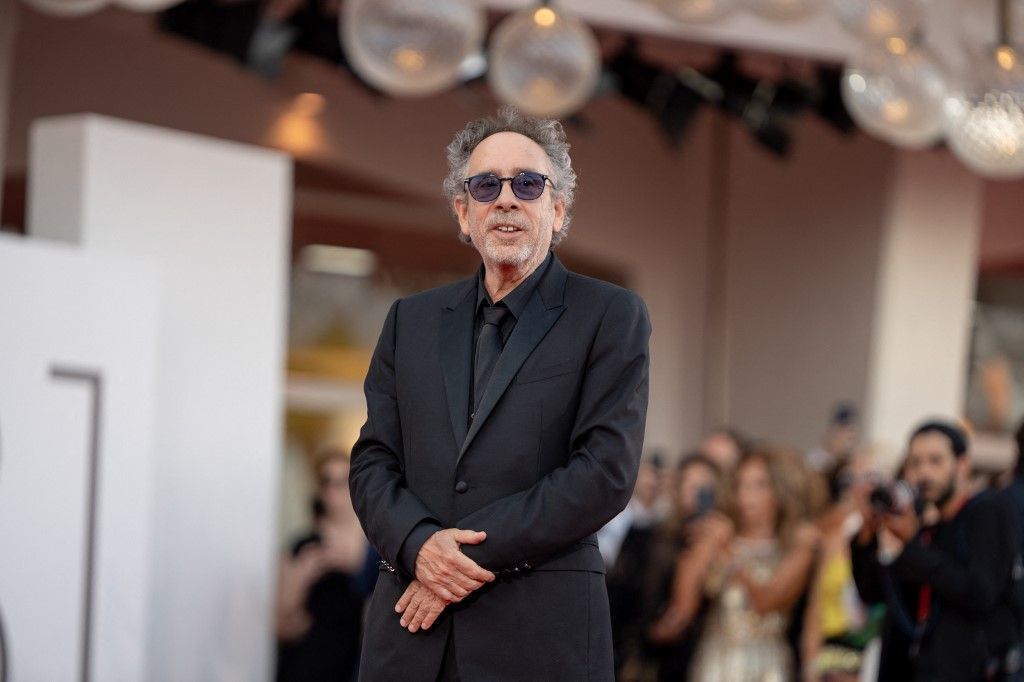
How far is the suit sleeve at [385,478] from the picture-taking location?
2.93 meters

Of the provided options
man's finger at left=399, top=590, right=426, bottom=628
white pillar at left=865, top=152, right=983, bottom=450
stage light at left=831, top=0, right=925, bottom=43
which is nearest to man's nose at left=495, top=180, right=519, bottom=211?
man's finger at left=399, top=590, right=426, bottom=628

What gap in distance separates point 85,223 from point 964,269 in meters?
6.22

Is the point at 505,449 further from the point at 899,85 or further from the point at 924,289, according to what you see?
A: the point at 924,289

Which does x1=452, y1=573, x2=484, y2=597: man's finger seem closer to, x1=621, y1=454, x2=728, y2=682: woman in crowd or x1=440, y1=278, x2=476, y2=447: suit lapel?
x1=440, y1=278, x2=476, y2=447: suit lapel

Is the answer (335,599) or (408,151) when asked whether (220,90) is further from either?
(335,599)

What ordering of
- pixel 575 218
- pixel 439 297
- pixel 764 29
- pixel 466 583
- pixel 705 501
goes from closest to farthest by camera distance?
pixel 466 583 → pixel 439 297 → pixel 705 501 → pixel 764 29 → pixel 575 218

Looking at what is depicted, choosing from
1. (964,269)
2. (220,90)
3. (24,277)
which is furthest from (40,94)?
(964,269)

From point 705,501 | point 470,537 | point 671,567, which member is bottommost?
point 671,567

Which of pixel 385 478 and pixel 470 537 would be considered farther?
pixel 385 478

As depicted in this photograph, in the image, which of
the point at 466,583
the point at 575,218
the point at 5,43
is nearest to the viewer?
the point at 466,583

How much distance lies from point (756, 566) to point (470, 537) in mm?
4082

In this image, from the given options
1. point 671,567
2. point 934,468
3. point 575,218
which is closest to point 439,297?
point 934,468

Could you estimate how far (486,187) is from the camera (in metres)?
2.99

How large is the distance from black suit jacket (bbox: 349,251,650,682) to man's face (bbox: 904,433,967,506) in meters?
2.41
